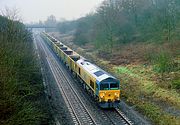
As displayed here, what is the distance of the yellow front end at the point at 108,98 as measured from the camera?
2328 centimetres

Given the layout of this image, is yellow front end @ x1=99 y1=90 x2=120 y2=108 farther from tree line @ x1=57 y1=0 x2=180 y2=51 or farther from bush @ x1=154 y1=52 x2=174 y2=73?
tree line @ x1=57 y1=0 x2=180 y2=51

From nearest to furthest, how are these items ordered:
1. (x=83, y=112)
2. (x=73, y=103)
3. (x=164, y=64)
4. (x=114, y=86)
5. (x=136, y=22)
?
(x=83, y=112)
(x=114, y=86)
(x=73, y=103)
(x=164, y=64)
(x=136, y=22)

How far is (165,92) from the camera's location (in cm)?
2662

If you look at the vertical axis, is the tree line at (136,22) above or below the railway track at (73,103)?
above

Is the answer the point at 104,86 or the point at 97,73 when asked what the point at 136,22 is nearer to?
the point at 97,73

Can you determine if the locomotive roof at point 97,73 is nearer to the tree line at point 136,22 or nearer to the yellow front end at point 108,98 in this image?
the yellow front end at point 108,98

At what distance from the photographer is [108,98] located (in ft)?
76.8

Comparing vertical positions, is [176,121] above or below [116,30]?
below

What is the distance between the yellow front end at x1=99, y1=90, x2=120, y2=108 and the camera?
2328 centimetres

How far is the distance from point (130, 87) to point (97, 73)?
5333 mm

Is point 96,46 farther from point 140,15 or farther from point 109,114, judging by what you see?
point 109,114

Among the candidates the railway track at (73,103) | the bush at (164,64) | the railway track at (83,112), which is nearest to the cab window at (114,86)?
the railway track at (83,112)

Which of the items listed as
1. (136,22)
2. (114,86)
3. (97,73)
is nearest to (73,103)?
(97,73)

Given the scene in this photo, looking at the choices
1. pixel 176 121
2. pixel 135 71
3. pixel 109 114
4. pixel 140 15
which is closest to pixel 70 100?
pixel 109 114
